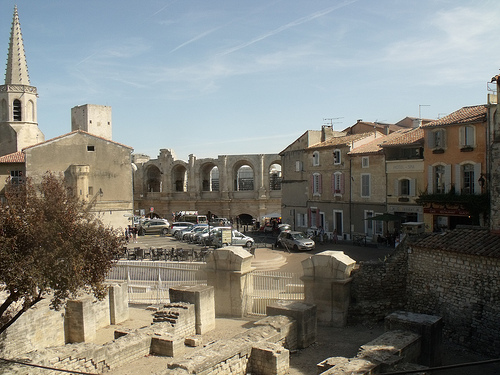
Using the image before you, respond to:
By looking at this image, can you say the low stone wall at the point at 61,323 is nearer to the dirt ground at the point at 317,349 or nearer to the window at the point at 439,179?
the dirt ground at the point at 317,349

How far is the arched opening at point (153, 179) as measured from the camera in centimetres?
5678

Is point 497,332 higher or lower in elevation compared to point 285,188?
lower

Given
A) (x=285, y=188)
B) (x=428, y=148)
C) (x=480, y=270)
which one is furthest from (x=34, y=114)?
(x=480, y=270)

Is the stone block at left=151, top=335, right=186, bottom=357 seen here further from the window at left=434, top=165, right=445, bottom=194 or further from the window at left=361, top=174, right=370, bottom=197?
the window at left=361, top=174, right=370, bottom=197

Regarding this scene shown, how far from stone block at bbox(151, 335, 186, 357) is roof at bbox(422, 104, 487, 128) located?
19371mm

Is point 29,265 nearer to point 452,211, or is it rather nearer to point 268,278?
point 268,278

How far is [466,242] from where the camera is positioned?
44.6 ft

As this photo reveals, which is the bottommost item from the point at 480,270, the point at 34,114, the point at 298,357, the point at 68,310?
the point at 298,357

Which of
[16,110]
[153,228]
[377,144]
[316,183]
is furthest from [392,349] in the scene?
[16,110]

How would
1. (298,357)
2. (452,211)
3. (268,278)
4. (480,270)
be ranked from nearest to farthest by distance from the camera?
(298,357) < (480,270) < (268,278) < (452,211)

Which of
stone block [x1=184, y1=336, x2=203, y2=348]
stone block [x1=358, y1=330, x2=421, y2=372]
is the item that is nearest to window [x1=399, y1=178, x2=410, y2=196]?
stone block [x1=358, y1=330, x2=421, y2=372]

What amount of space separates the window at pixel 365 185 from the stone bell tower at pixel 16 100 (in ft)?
109

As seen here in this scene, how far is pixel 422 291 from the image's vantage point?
47.8ft

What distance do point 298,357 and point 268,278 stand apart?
4798 millimetres
